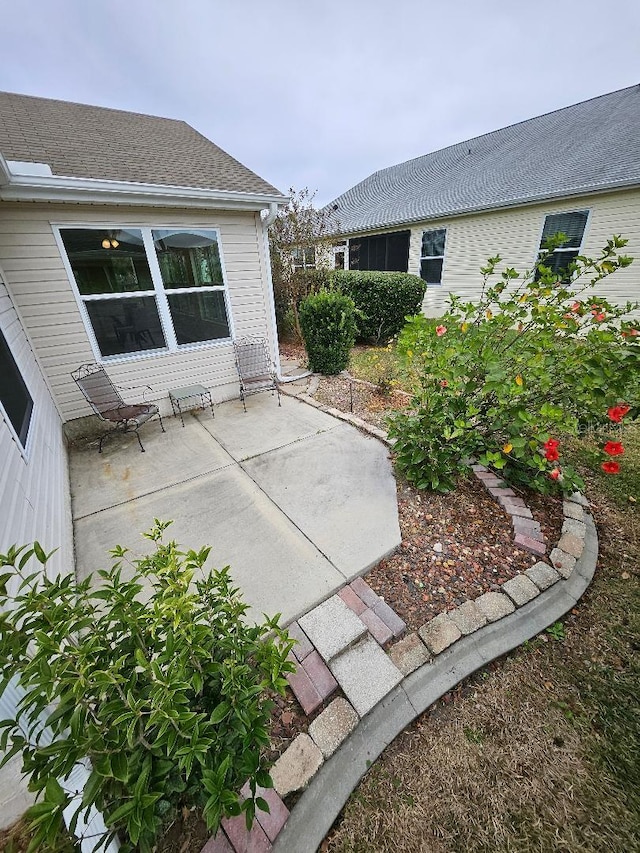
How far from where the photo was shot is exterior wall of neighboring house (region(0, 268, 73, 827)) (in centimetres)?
118

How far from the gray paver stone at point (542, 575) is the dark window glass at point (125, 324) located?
4.81 m

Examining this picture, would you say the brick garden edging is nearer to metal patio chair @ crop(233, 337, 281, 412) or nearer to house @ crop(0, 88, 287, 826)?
house @ crop(0, 88, 287, 826)

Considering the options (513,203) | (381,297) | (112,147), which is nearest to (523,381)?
(381,297)

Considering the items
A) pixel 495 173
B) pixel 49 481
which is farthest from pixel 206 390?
pixel 495 173

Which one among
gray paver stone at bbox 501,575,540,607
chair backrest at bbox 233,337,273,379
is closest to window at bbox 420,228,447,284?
chair backrest at bbox 233,337,273,379

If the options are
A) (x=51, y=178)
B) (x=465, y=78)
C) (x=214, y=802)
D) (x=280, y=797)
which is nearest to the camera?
(x=214, y=802)

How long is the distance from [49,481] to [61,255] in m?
2.78

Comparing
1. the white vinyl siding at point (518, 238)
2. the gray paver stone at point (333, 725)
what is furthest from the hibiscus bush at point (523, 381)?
the white vinyl siding at point (518, 238)

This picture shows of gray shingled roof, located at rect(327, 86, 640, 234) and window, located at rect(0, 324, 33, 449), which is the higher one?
gray shingled roof, located at rect(327, 86, 640, 234)

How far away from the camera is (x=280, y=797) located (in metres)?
1.35

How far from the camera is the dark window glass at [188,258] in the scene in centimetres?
440

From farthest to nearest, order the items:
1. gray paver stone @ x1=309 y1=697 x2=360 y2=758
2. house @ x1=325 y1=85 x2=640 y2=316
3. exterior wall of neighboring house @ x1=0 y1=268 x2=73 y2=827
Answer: house @ x1=325 y1=85 x2=640 y2=316 < gray paver stone @ x1=309 y1=697 x2=360 y2=758 < exterior wall of neighboring house @ x1=0 y1=268 x2=73 y2=827

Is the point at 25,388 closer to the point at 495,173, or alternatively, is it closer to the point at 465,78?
the point at 495,173

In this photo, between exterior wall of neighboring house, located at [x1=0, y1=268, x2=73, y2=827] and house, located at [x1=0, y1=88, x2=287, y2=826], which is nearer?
exterior wall of neighboring house, located at [x1=0, y1=268, x2=73, y2=827]
